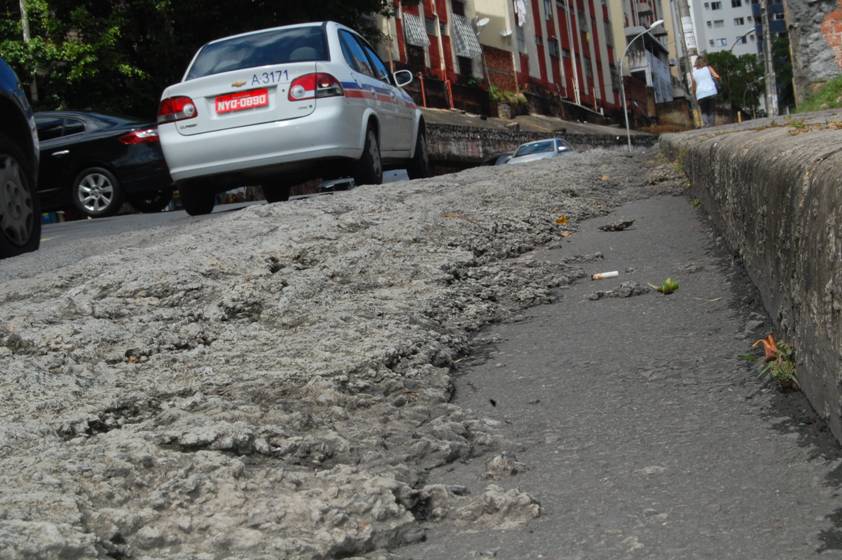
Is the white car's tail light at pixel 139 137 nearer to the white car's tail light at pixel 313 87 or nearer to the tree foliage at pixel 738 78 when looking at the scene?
the white car's tail light at pixel 313 87

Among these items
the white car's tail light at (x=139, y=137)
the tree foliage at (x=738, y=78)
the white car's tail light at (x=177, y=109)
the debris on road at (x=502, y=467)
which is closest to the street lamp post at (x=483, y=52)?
the white car's tail light at (x=139, y=137)

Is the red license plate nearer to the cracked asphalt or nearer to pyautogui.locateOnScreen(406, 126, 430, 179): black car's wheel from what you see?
pyautogui.locateOnScreen(406, 126, 430, 179): black car's wheel

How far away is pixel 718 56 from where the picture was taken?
374 feet

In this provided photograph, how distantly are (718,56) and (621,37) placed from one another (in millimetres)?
40470

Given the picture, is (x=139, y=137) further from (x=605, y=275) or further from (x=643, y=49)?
(x=643, y=49)

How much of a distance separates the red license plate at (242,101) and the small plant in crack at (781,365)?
23.8ft

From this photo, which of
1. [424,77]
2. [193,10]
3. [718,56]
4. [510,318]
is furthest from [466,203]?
[718,56]

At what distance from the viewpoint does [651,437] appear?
121 inches

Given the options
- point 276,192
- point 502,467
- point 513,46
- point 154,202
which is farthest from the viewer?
point 513,46

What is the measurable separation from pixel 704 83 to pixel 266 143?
13.8 m

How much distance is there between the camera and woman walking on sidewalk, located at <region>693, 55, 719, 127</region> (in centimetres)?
2170

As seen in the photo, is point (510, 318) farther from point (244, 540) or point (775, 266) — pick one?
point (244, 540)

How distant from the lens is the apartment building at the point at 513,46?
43.2 metres

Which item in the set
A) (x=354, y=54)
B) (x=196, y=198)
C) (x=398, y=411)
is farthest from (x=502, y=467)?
(x=354, y=54)
